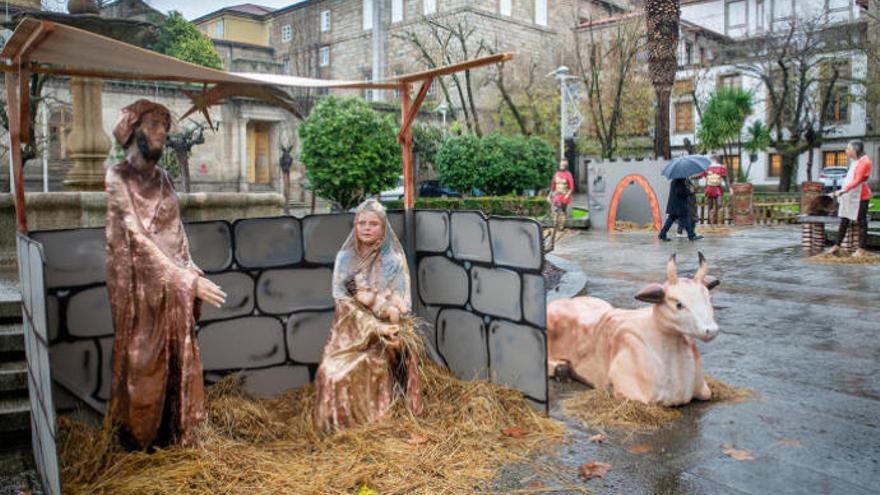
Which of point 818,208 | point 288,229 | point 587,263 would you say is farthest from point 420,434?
point 818,208

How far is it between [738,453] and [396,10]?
4002cm

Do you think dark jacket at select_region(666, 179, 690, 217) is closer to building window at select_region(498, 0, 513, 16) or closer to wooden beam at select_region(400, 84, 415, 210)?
wooden beam at select_region(400, 84, 415, 210)

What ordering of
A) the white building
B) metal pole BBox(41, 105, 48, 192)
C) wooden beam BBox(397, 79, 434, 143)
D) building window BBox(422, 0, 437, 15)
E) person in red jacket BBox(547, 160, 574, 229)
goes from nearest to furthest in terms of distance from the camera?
wooden beam BBox(397, 79, 434, 143) → person in red jacket BBox(547, 160, 574, 229) → metal pole BBox(41, 105, 48, 192) → the white building → building window BBox(422, 0, 437, 15)

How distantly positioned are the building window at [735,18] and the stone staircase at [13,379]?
154ft

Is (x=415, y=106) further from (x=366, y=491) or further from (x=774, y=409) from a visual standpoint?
(x=774, y=409)

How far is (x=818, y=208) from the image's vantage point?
13.0 meters

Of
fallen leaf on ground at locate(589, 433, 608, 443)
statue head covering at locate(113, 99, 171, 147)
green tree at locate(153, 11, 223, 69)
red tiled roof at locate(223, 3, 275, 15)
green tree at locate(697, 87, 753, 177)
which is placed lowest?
fallen leaf on ground at locate(589, 433, 608, 443)

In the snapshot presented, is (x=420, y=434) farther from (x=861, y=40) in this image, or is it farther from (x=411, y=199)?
(x=861, y=40)

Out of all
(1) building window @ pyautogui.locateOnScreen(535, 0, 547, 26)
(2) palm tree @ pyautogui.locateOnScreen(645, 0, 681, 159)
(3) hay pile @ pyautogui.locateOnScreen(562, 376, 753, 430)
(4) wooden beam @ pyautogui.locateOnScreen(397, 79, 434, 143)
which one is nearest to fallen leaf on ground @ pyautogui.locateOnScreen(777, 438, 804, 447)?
(3) hay pile @ pyautogui.locateOnScreen(562, 376, 753, 430)

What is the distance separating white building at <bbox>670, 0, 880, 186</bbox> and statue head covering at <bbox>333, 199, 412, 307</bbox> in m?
34.1

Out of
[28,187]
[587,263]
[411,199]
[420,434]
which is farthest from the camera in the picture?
[28,187]

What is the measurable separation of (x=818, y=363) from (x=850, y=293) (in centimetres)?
360

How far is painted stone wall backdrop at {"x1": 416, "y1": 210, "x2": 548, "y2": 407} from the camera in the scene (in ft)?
15.8

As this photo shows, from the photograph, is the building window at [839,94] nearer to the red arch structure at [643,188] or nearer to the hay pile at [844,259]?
the red arch structure at [643,188]
